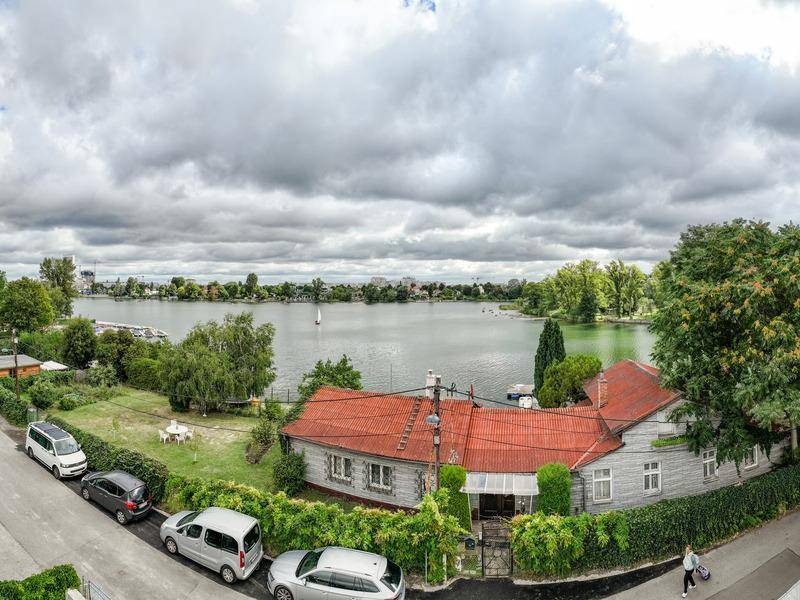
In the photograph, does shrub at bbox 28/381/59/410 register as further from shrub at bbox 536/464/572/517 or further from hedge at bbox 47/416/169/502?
shrub at bbox 536/464/572/517

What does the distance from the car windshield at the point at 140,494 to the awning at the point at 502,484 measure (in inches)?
490

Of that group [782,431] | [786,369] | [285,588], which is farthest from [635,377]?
[285,588]

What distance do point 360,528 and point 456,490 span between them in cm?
431

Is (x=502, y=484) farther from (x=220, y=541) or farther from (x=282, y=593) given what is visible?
(x=220, y=541)

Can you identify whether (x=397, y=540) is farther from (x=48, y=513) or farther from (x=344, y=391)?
(x=48, y=513)

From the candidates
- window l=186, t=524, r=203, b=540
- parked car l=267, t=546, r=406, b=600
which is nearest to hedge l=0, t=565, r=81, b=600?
window l=186, t=524, r=203, b=540

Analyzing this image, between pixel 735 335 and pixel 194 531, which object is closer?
pixel 194 531

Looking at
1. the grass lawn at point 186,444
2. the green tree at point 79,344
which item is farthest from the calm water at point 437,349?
the green tree at point 79,344

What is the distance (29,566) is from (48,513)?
403 centimetres

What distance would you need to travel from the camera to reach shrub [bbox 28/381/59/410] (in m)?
34.4

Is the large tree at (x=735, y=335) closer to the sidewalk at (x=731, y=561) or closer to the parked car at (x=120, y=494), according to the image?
the sidewalk at (x=731, y=561)

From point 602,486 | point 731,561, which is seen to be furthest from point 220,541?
point 731,561

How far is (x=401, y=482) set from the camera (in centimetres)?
1995

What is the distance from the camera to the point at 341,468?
21422mm
